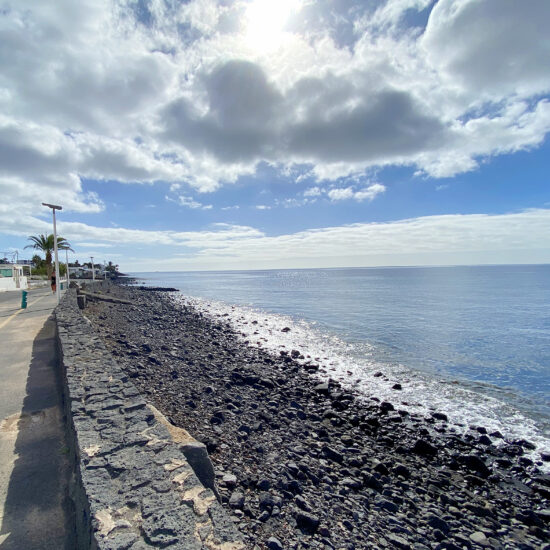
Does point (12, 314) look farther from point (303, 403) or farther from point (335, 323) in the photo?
point (335, 323)

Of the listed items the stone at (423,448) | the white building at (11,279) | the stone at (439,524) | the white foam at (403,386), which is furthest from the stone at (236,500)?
the white building at (11,279)

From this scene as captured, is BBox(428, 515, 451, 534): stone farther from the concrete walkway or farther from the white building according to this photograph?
the white building

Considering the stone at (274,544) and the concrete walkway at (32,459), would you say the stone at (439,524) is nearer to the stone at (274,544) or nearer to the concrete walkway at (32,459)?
the stone at (274,544)

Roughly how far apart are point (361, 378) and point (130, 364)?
831 cm

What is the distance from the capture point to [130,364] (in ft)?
33.8

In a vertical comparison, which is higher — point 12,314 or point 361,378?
point 12,314

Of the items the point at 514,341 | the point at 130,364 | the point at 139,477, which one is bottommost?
the point at 514,341

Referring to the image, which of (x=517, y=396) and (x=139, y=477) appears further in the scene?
(x=517, y=396)

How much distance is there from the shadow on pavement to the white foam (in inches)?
336

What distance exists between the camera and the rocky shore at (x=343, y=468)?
4.36 metres

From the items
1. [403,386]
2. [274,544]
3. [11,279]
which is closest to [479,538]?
[274,544]

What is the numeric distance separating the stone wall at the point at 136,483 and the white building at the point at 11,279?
127 ft

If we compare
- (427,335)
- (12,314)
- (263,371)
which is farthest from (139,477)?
(427,335)

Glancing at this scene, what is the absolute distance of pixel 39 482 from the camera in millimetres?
3789
